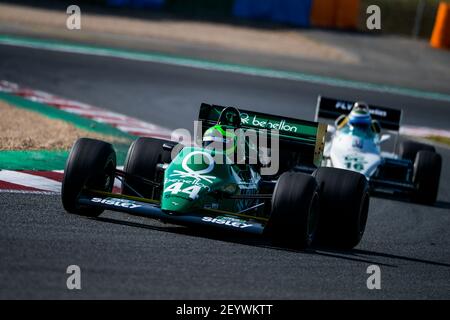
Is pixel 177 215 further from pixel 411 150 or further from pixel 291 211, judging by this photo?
pixel 411 150

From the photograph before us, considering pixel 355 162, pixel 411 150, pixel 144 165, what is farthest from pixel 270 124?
pixel 411 150

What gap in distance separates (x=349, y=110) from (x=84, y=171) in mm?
6864

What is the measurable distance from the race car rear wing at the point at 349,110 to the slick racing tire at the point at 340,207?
535 cm

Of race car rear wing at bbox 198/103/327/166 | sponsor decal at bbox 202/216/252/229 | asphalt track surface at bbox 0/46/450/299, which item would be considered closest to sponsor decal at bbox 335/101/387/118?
asphalt track surface at bbox 0/46/450/299

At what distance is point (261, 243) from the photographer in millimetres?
9961

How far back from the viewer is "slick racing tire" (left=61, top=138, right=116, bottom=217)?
983 cm

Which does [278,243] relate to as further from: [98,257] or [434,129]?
[434,129]

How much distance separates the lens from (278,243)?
9633mm

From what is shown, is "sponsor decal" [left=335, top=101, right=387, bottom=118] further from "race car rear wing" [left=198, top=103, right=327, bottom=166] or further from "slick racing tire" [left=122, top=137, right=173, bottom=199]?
"slick racing tire" [left=122, top=137, right=173, bottom=199]

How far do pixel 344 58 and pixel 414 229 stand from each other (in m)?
19.0

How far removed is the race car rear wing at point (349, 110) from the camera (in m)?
15.7

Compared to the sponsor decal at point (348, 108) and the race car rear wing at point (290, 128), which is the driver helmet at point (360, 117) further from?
the race car rear wing at point (290, 128)

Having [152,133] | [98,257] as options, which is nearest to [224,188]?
[98,257]

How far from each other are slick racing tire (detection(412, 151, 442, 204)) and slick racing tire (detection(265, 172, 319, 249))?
17.0ft
